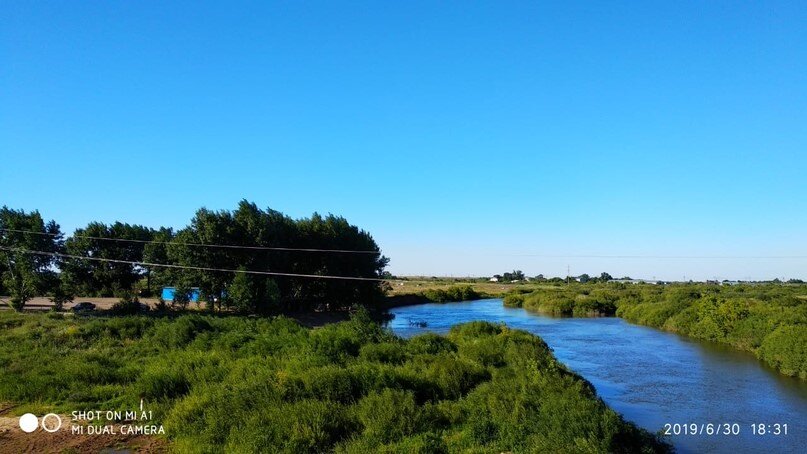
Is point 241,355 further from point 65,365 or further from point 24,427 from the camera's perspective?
point 24,427

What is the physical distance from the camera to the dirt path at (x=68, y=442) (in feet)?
38.3

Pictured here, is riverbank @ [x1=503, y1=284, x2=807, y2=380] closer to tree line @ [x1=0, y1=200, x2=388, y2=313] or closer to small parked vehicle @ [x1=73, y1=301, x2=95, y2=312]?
tree line @ [x1=0, y1=200, x2=388, y2=313]

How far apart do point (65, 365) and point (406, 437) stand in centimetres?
1450

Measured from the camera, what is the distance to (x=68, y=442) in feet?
39.8

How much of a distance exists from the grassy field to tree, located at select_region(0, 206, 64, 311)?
23137 mm

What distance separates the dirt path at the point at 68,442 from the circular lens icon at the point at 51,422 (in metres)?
0.13

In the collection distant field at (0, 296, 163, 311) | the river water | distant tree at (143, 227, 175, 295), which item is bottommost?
the river water

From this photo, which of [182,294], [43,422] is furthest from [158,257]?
[43,422]

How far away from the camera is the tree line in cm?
4328

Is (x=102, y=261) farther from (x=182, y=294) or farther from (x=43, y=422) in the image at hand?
(x=43, y=422)

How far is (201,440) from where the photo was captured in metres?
11.7

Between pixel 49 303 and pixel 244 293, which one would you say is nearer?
pixel 244 293

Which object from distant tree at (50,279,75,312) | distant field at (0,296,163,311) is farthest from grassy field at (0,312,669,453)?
distant field at (0,296,163,311)

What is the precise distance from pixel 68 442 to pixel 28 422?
216cm
